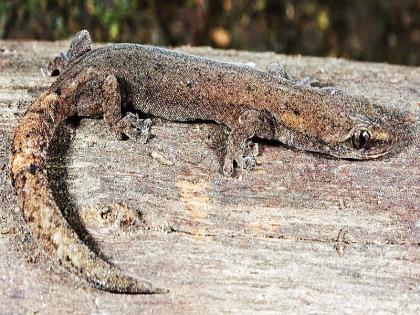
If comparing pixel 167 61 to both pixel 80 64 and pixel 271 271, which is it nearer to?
pixel 80 64

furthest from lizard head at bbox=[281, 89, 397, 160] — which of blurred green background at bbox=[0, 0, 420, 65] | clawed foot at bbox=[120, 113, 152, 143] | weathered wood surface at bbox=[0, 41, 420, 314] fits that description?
blurred green background at bbox=[0, 0, 420, 65]

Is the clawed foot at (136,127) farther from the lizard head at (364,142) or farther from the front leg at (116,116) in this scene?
the lizard head at (364,142)

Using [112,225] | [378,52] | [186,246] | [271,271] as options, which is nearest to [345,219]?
[271,271]

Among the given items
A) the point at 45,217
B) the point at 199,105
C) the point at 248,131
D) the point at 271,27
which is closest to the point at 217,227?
the point at 248,131

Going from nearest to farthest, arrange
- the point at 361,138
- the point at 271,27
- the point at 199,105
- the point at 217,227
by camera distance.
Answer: the point at 217,227, the point at 361,138, the point at 199,105, the point at 271,27

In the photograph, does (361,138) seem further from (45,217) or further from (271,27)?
(271,27)

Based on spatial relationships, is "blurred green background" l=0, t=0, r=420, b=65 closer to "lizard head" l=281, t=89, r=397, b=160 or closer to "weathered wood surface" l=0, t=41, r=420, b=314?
"weathered wood surface" l=0, t=41, r=420, b=314

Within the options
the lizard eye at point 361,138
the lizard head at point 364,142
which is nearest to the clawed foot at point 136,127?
the lizard head at point 364,142
